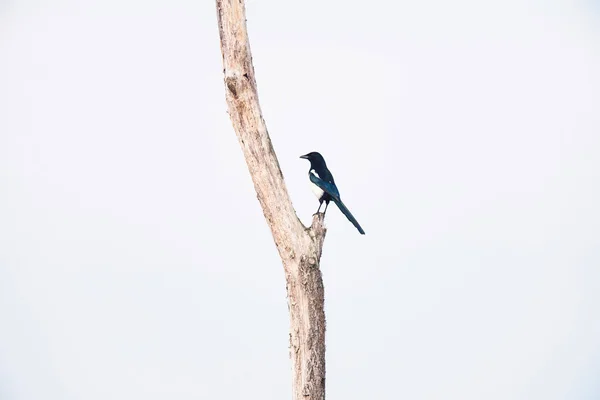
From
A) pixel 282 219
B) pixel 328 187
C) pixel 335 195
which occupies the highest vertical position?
pixel 328 187

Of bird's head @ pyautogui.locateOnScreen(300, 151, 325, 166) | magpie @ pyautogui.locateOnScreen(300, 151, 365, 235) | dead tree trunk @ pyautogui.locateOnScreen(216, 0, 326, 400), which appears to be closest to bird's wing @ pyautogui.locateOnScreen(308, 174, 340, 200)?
magpie @ pyautogui.locateOnScreen(300, 151, 365, 235)

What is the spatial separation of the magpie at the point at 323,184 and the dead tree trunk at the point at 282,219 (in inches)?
57.6

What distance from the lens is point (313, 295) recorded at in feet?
27.1

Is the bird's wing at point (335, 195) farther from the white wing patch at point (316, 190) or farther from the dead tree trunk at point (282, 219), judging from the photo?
the dead tree trunk at point (282, 219)

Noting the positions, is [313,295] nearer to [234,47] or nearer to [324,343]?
[324,343]

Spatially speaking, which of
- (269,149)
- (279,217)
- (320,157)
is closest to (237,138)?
(269,149)

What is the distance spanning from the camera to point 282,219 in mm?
8148

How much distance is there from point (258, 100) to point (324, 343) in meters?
2.37

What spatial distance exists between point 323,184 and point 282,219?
1963 millimetres

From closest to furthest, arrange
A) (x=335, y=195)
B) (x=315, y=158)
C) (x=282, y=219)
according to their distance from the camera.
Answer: (x=282, y=219) → (x=335, y=195) → (x=315, y=158)

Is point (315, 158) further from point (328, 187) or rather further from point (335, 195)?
point (335, 195)

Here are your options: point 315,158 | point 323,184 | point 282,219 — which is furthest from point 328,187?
point 282,219

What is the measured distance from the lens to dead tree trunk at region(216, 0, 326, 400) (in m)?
7.83

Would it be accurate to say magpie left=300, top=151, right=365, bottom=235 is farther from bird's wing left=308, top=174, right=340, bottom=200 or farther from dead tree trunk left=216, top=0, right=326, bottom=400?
dead tree trunk left=216, top=0, right=326, bottom=400
